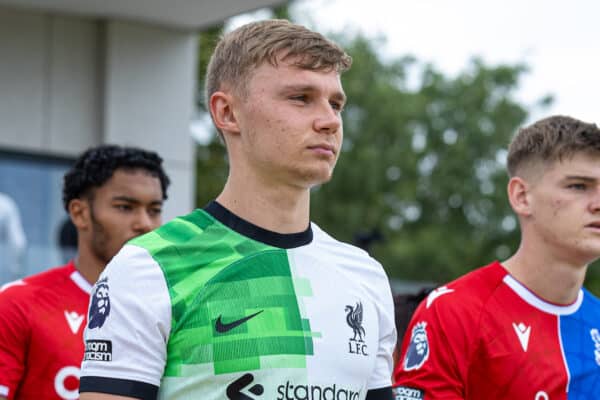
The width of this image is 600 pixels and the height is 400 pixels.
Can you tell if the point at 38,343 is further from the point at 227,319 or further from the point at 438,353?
the point at 227,319

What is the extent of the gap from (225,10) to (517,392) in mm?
7878

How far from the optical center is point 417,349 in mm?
4625

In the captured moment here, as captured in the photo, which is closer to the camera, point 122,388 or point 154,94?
point 122,388

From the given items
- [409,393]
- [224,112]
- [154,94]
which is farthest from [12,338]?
[154,94]

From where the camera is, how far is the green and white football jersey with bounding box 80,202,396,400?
3.11 metres

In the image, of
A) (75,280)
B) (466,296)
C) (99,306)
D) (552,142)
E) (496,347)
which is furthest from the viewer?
(75,280)

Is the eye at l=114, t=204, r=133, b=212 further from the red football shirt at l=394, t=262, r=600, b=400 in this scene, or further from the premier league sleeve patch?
the premier league sleeve patch

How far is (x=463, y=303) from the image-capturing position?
4754 mm

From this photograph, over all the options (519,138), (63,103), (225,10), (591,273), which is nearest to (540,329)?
(519,138)

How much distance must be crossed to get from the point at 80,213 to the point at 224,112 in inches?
92.6

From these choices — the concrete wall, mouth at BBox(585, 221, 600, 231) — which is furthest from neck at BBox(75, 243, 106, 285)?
the concrete wall

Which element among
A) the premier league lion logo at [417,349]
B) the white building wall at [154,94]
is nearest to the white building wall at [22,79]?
the white building wall at [154,94]

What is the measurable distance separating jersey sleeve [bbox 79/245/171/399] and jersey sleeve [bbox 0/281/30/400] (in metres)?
1.75

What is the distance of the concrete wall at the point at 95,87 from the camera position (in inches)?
473
